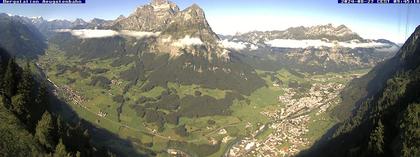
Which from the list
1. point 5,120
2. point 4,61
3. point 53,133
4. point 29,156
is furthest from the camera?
point 4,61

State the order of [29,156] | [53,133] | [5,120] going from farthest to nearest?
[53,133]
[5,120]
[29,156]

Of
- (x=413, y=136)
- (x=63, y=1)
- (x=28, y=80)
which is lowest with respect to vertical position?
(x=413, y=136)

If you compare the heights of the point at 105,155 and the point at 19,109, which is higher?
the point at 19,109

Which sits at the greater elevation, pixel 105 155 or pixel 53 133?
pixel 53 133

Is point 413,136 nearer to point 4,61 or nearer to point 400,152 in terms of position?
point 400,152

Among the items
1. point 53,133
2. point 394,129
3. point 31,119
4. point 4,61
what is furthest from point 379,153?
point 4,61

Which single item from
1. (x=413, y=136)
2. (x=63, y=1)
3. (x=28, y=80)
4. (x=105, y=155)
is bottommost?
(x=105, y=155)

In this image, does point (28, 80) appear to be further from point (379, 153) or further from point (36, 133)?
point (379, 153)

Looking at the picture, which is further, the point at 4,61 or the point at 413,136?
the point at 4,61

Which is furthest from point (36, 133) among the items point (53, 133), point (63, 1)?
point (63, 1)
